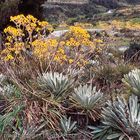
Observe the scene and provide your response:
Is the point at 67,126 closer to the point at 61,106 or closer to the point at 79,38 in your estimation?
the point at 61,106

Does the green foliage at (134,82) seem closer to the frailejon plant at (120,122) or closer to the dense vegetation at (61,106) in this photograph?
the dense vegetation at (61,106)

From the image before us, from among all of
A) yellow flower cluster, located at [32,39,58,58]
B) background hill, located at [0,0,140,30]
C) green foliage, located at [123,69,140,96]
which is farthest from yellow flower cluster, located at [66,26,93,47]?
background hill, located at [0,0,140,30]

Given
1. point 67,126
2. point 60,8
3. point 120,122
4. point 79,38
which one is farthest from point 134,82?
point 60,8

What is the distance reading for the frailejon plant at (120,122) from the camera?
6043 mm

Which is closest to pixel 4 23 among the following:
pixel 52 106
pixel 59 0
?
pixel 52 106

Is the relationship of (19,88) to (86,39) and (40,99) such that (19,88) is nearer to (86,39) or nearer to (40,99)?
(40,99)

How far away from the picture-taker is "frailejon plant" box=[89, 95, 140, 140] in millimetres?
6043

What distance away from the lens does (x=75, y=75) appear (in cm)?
783

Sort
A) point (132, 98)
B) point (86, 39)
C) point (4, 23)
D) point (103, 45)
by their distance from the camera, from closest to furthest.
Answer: point (132, 98) → point (86, 39) → point (103, 45) → point (4, 23)

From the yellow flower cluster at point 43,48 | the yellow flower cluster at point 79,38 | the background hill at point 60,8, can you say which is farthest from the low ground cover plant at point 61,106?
the background hill at point 60,8

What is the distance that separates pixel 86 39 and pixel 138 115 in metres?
3.15

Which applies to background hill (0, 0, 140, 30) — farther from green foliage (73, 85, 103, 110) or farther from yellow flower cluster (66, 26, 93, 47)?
green foliage (73, 85, 103, 110)

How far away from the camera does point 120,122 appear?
6.09m

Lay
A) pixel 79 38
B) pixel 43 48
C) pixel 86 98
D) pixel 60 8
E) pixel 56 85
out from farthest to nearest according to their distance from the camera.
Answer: pixel 60 8
pixel 79 38
pixel 43 48
pixel 56 85
pixel 86 98
